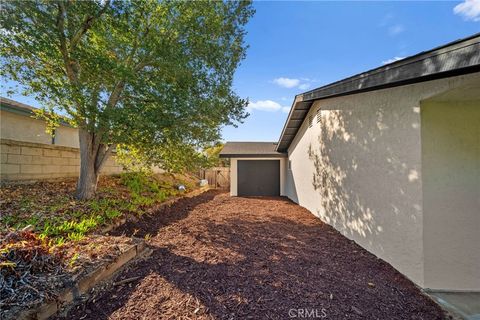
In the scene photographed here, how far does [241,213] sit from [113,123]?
4.51 metres

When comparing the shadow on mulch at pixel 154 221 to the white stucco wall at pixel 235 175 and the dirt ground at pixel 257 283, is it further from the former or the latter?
the white stucco wall at pixel 235 175

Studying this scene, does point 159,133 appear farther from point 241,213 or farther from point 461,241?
point 461,241

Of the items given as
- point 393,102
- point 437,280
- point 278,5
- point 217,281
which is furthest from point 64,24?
point 437,280

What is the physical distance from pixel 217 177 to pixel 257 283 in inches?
504

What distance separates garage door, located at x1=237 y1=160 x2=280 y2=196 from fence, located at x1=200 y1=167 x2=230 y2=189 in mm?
4216

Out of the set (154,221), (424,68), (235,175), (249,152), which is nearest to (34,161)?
(154,221)

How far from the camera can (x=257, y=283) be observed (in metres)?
2.80

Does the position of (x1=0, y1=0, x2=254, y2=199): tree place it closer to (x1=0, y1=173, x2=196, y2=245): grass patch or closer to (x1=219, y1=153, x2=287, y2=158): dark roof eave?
(x1=0, y1=173, x2=196, y2=245): grass patch

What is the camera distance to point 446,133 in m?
3.00

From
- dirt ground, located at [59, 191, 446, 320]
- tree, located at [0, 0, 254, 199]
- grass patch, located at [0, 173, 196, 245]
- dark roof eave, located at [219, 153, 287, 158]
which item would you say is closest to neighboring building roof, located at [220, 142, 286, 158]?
dark roof eave, located at [219, 153, 287, 158]

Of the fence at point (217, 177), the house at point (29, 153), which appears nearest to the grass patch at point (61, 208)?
the house at point (29, 153)

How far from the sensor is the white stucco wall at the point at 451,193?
2.93 metres

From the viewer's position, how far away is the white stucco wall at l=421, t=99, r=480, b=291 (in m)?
2.93

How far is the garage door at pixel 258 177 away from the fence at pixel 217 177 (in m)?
4.22
